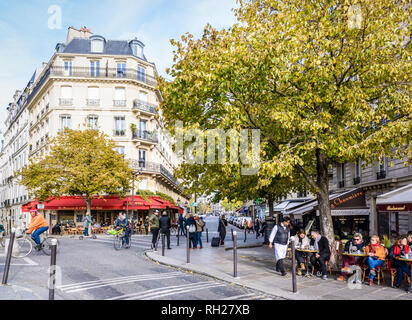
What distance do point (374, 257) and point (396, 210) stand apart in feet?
7.51

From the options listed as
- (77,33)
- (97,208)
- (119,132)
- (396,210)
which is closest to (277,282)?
(396,210)

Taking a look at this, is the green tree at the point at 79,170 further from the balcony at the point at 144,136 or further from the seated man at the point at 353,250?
the seated man at the point at 353,250

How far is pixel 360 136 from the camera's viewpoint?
424 inches

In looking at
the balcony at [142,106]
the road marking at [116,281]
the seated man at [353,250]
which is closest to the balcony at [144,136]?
the balcony at [142,106]

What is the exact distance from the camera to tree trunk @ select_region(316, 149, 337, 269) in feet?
36.1

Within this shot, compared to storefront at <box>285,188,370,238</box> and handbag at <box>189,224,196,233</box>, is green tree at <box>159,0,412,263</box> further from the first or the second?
storefront at <box>285,188,370,238</box>

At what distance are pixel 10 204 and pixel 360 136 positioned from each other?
2206 inches

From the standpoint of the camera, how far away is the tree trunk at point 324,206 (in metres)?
11.0

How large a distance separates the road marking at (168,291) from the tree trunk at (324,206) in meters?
3.95

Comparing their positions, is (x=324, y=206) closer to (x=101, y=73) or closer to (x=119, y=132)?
(x=119, y=132)

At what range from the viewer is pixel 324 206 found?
1129cm

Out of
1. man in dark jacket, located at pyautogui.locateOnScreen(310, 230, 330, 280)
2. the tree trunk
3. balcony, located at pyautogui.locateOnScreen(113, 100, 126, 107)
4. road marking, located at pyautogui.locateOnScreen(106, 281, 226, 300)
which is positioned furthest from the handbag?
balcony, located at pyautogui.locateOnScreen(113, 100, 126, 107)
